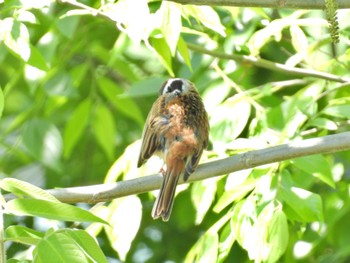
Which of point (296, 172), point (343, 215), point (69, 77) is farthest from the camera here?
point (69, 77)

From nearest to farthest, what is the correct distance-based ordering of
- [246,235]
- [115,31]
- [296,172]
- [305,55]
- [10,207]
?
[10,207]
[246,235]
[305,55]
[296,172]
[115,31]

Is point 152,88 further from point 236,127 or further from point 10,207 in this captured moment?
point 10,207

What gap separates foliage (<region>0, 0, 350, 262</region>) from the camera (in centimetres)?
450

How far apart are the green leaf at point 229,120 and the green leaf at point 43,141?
1699 millimetres

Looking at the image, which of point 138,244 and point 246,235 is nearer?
point 246,235

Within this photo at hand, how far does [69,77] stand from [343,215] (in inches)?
85.3

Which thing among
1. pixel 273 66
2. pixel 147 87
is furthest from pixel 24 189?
pixel 147 87

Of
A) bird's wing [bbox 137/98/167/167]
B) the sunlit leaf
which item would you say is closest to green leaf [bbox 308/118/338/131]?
bird's wing [bbox 137/98/167/167]

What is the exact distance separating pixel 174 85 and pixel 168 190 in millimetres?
1181

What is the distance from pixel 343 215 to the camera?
6.16m

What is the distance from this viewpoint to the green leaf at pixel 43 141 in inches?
272

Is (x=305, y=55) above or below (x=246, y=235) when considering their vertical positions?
above

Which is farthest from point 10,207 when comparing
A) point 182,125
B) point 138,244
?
point 138,244

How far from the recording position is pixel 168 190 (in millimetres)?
4887
